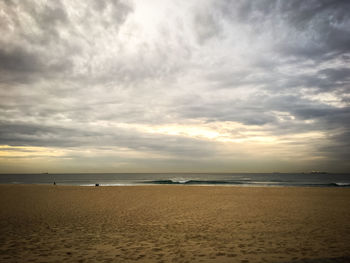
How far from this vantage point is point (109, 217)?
12969 millimetres

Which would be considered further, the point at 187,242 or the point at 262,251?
the point at 187,242

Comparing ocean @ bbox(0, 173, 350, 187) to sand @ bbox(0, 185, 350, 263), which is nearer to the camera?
sand @ bbox(0, 185, 350, 263)

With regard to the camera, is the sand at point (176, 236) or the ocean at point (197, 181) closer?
the sand at point (176, 236)

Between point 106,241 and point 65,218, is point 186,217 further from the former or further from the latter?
point 65,218

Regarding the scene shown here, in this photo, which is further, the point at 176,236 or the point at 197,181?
the point at 197,181

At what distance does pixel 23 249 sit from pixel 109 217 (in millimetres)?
5774

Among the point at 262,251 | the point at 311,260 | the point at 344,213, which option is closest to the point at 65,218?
the point at 262,251

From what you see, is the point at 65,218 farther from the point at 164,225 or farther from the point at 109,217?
the point at 164,225

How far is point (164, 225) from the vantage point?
10984mm

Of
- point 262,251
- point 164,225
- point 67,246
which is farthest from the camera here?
point 164,225

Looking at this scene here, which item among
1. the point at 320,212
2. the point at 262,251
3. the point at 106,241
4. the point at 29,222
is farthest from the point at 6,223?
the point at 320,212

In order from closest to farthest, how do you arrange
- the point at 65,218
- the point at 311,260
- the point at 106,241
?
the point at 311,260 < the point at 106,241 < the point at 65,218

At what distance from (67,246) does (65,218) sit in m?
5.39

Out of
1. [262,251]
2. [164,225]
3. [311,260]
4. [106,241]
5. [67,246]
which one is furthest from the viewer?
[164,225]
